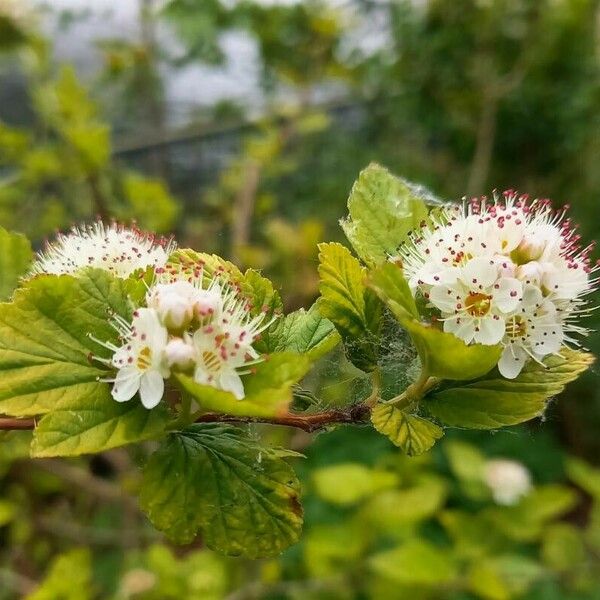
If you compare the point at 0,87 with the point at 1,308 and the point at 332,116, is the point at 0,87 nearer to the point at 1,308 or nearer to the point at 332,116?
the point at 332,116

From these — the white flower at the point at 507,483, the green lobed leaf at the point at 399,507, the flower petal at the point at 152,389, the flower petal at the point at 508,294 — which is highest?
the white flower at the point at 507,483

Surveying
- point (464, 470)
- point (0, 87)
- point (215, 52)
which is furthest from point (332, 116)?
point (464, 470)

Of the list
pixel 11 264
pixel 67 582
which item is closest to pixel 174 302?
pixel 11 264

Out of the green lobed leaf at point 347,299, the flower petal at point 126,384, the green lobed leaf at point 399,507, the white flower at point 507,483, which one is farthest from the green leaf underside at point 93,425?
the white flower at point 507,483

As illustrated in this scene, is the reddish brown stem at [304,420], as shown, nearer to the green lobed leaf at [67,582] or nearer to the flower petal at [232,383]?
the flower petal at [232,383]

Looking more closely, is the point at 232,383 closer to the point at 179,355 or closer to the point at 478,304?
the point at 179,355
